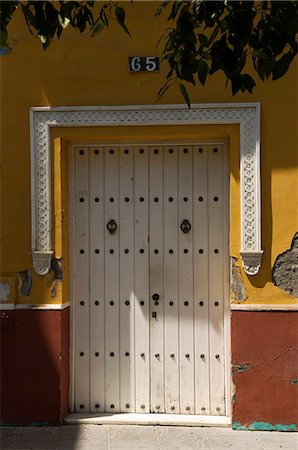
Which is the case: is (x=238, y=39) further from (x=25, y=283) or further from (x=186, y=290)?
(x=25, y=283)

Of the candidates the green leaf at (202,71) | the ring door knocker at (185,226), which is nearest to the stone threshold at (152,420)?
the ring door knocker at (185,226)

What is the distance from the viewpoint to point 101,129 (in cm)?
455

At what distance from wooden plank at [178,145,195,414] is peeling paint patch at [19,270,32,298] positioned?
1233mm

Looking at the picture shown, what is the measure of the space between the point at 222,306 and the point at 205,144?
134 centimetres

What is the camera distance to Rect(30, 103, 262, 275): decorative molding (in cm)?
439

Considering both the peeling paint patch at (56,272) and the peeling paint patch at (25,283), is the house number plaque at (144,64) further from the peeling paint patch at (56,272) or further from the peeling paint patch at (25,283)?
the peeling paint patch at (25,283)

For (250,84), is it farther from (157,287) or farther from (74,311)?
(74,311)

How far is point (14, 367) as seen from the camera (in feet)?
15.0

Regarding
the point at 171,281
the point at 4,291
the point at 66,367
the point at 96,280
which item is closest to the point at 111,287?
the point at 96,280

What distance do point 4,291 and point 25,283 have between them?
18cm

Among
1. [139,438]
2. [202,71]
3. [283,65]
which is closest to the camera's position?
[283,65]

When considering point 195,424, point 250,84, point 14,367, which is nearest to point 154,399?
point 195,424

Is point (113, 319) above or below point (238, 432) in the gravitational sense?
above

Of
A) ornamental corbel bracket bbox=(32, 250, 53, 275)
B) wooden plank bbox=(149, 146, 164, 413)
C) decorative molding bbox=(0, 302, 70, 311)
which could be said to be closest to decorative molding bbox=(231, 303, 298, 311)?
wooden plank bbox=(149, 146, 164, 413)
